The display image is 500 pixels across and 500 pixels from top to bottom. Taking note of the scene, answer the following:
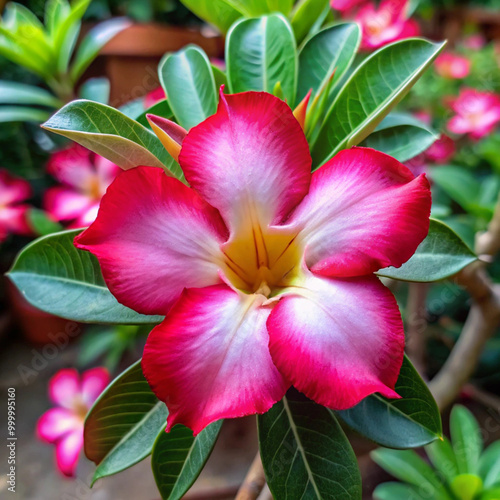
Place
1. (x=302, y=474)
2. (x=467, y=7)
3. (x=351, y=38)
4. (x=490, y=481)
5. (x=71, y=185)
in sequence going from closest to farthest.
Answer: (x=302, y=474)
(x=351, y=38)
(x=490, y=481)
(x=71, y=185)
(x=467, y=7)

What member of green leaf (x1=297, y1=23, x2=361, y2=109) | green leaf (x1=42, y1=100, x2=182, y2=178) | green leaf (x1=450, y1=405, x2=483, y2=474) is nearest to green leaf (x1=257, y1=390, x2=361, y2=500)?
green leaf (x1=42, y1=100, x2=182, y2=178)

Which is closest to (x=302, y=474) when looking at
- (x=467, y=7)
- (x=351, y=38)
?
(x=351, y=38)

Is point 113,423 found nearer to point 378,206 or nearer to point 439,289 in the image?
point 378,206

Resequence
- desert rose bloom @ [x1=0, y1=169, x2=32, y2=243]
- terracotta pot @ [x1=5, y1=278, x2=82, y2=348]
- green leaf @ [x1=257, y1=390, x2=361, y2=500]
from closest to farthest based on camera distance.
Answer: green leaf @ [x1=257, y1=390, x2=361, y2=500]
desert rose bloom @ [x1=0, y1=169, x2=32, y2=243]
terracotta pot @ [x1=5, y1=278, x2=82, y2=348]

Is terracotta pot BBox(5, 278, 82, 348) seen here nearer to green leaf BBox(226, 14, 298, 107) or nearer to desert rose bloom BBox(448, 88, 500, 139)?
green leaf BBox(226, 14, 298, 107)

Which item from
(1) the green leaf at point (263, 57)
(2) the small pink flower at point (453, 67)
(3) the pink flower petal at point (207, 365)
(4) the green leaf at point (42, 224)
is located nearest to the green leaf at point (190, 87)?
(1) the green leaf at point (263, 57)
